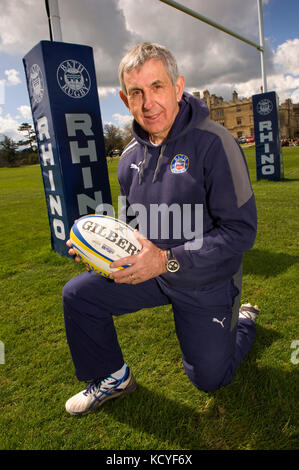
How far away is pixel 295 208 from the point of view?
22.1 ft

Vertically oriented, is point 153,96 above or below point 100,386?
above

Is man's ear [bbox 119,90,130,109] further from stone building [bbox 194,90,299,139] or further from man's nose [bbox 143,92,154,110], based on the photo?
stone building [bbox 194,90,299,139]

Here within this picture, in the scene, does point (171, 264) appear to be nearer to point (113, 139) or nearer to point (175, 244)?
point (175, 244)

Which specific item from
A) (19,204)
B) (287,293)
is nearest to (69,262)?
(287,293)

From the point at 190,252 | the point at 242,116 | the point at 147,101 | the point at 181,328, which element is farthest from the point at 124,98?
the point at 242,116

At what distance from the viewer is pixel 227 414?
1.83 meters

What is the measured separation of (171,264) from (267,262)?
2535 mm

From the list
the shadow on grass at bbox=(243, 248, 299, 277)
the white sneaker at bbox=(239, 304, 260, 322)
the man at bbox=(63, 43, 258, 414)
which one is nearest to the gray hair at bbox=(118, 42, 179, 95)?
the man at bbox=(63, 43, 258, 414)

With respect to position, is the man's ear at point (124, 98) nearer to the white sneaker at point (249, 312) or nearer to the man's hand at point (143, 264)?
the man's hand at point (143, 264)

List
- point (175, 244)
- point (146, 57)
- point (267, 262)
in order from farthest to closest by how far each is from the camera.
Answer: point (267, 262) < point (175, 244) < point (146, 57)

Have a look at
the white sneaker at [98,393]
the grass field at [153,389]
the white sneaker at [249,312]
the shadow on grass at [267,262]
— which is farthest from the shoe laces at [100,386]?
the shadow on grass at [267,262]
